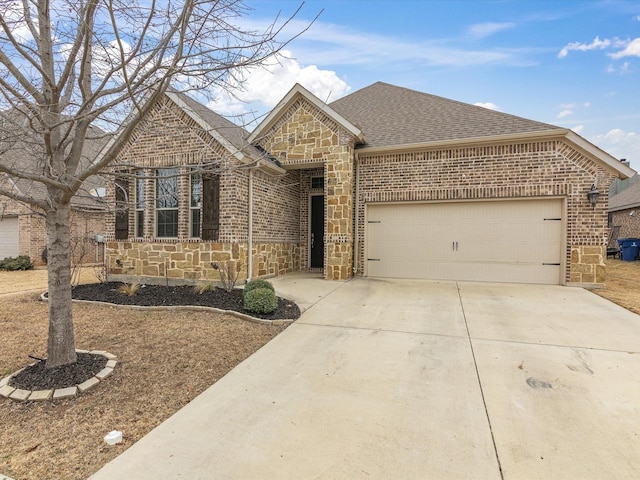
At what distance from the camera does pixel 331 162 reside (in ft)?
28.7

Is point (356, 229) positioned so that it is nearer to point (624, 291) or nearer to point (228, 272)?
point (228, 272)

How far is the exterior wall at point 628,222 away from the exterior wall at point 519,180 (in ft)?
48.3

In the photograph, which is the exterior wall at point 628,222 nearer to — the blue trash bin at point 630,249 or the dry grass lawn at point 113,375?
the blue trash bin at point 630,249

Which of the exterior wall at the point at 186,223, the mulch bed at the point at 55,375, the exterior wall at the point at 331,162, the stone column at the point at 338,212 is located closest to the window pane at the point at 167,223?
the exterior wall at the point at 186,223

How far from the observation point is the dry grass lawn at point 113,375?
2.25m

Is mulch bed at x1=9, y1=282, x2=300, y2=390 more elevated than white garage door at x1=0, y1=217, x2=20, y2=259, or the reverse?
white garage door at x1=0, y1=217, x2=20, y2=259

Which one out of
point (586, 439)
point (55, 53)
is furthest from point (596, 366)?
point (55, 53)

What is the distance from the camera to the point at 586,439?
7.73ft

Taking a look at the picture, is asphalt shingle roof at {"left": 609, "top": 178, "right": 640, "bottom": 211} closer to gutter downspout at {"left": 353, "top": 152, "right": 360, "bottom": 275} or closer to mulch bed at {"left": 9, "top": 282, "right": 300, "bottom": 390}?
gutter downspout at {"left": 353, "top": 152, "right": 360, "bottom": 275}

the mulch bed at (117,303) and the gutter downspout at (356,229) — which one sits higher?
the gutter downspout at (356,229)

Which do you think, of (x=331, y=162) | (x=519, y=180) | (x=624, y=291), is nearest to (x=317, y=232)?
(x=331, y=162)

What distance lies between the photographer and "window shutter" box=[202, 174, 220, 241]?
7.61 meters

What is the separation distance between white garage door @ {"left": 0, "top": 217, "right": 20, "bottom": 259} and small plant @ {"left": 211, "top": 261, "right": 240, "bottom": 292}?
37.4 feet

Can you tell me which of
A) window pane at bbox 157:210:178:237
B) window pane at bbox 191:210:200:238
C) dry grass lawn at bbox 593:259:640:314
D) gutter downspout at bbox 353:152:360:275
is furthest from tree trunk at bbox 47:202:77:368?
dry grass lawn at bbox 593:259:640:314
